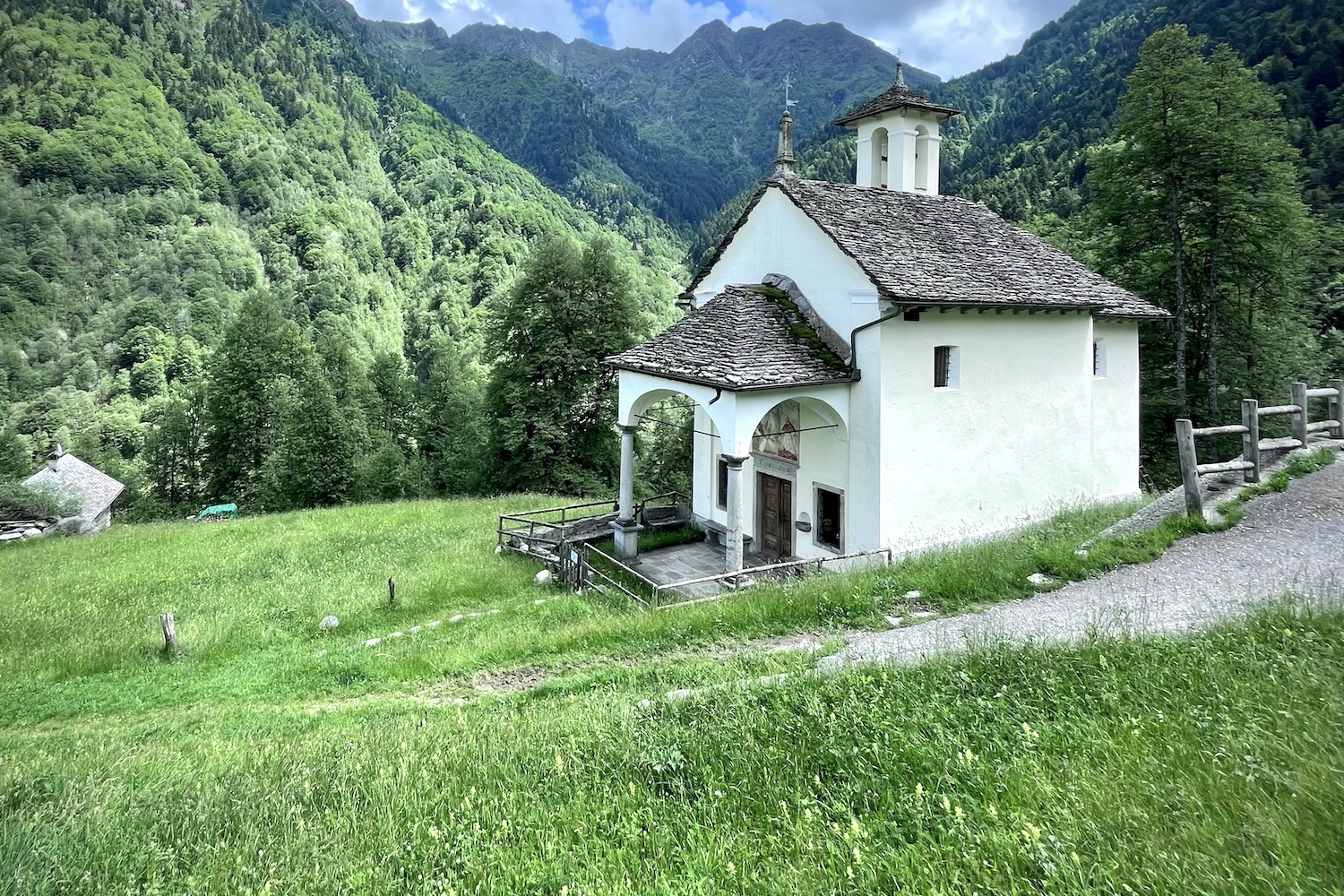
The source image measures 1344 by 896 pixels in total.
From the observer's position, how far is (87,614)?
13500 mm

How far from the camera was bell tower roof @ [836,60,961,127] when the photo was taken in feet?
58.2

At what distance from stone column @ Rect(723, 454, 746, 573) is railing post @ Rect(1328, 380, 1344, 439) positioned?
395 inches

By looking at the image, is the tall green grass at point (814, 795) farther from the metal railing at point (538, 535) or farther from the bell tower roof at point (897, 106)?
the bell tower roof at point (897, 106)

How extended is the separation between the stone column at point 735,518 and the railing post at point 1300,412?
28.5 feet

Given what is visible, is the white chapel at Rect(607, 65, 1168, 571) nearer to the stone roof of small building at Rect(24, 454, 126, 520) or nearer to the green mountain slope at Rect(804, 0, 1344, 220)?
the green mountain slope at Rect(804, 0, 1344, 220)

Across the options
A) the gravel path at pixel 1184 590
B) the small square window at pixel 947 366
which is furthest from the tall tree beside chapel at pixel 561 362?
the gravel path at pixel 1184 590

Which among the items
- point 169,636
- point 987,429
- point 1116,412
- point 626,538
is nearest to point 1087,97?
point 1116,412

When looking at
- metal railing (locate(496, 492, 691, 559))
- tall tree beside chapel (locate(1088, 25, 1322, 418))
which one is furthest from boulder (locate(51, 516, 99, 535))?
tall tree beside chapel (locate(1088, 25, 1322, 418))

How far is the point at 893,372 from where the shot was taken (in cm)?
1383

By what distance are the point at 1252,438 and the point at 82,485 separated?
44132 millimetres

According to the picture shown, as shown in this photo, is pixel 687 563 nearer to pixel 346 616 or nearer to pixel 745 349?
pixel 745 349

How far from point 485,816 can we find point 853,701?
2.47 metres

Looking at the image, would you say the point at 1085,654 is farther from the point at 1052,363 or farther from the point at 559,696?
the point at 1052,363

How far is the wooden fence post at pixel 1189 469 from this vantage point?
9070 mm
